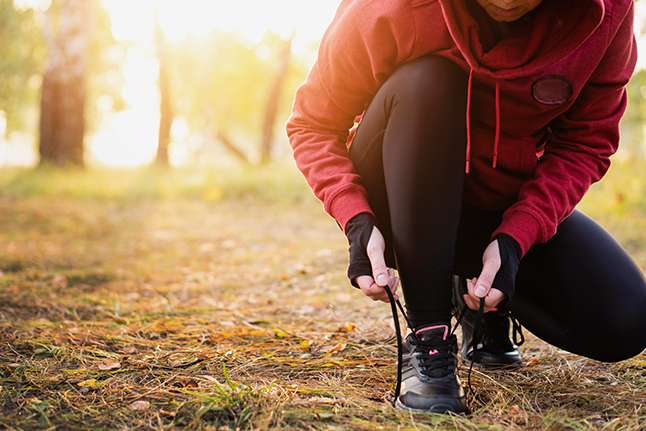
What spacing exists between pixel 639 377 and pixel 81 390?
1.53m

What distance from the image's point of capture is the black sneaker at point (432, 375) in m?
1.16

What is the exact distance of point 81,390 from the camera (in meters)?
1.25

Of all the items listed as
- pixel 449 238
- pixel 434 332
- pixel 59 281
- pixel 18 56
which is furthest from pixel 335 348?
pixel 18 56

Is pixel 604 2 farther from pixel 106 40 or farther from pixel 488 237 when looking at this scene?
pixel 106 40

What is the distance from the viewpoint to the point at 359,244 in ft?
4.02

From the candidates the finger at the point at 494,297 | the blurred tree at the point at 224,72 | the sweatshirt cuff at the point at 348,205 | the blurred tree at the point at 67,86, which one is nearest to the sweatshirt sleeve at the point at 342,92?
the sweatshirt cuff at the point at 348,205

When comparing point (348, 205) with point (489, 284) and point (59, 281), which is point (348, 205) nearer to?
point (489, 284)

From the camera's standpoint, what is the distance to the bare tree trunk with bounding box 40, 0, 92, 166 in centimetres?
650

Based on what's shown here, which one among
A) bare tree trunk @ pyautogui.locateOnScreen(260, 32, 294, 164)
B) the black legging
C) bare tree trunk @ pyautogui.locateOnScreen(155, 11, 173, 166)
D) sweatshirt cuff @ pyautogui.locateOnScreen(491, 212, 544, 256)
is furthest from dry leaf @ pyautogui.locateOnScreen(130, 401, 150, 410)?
bare tree trunk @ pyautogui.locateOnScreen(155, 11, 173, 166)

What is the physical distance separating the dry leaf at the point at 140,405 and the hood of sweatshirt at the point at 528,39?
44.7 inches

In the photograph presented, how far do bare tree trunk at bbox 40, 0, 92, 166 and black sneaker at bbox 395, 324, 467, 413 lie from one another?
6693 millimetres

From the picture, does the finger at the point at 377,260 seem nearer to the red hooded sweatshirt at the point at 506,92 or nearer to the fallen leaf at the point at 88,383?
the red hooded sweatshirt at the point at 506,92

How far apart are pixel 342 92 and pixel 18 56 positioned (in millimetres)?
15979

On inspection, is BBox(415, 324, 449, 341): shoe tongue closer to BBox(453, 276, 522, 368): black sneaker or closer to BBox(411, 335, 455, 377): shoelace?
BBox(411, 335, 455, 377): shoelace
